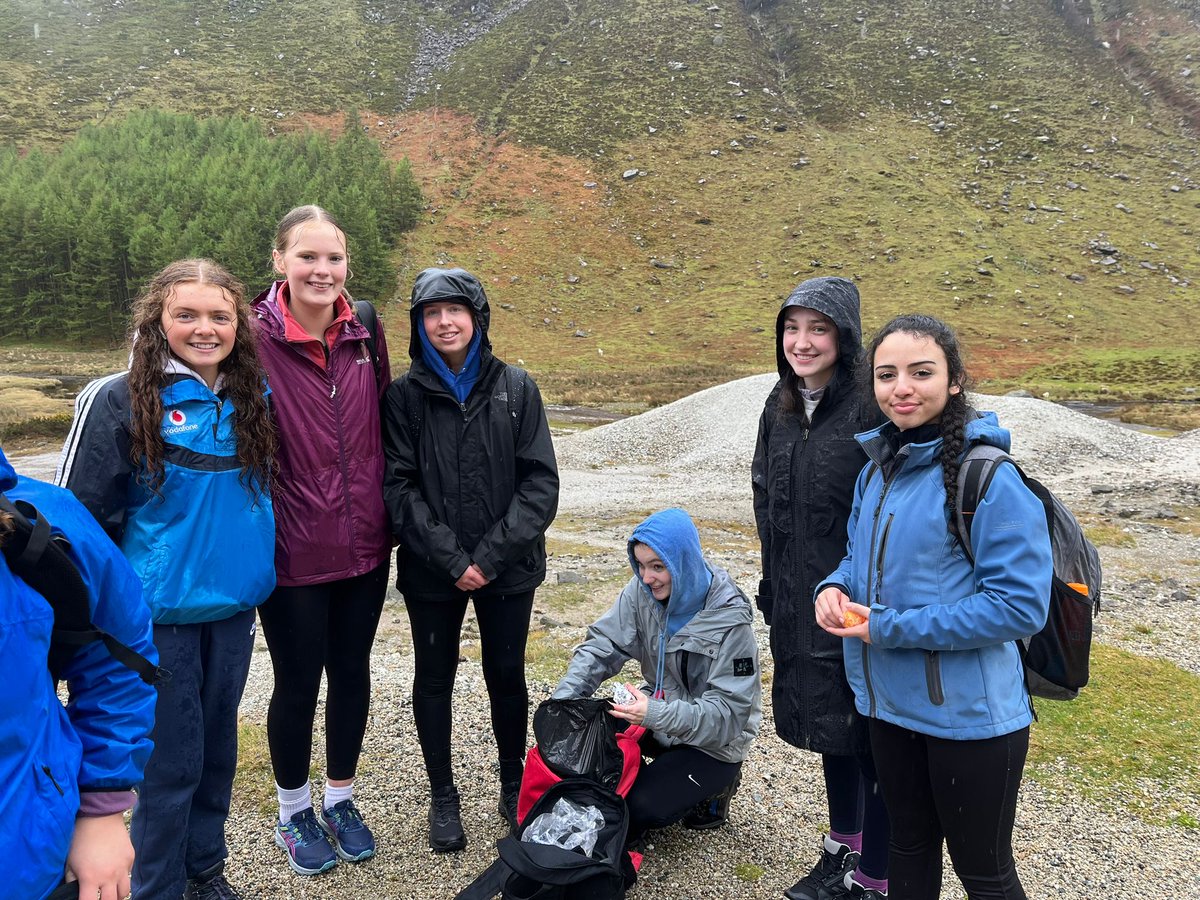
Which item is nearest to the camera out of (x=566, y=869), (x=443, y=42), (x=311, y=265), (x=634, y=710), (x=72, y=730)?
(x=72, y=730)

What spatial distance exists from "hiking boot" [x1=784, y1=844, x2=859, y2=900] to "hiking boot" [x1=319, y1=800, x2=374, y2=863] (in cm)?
239

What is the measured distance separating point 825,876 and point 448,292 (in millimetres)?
3709

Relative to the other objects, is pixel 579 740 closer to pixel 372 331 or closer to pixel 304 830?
pixel 304 830

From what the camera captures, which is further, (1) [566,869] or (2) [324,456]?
(2) [324,456]

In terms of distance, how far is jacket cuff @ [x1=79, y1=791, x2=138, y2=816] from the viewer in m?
1.96

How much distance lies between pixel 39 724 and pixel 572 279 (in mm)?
63218

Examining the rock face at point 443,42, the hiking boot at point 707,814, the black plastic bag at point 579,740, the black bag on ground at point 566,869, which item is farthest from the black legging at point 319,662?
the rock face at point 443,42

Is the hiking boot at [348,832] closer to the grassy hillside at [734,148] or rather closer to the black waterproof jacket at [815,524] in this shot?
the black waterproof jacket at [815,524]

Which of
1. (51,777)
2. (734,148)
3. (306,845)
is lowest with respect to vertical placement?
(306,845)

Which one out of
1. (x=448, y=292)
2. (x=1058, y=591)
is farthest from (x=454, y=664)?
(x=1058, y=591)

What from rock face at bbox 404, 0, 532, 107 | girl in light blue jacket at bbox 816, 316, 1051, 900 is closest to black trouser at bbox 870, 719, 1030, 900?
girl in light blue jacket at bbox 816, 316, 1051, 900

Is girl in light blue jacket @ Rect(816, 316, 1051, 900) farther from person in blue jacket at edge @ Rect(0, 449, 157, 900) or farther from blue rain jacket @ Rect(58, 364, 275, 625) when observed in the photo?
blue rain jacket @ Rect(58, 364, 275, 625)

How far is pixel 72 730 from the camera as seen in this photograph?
1943 mm

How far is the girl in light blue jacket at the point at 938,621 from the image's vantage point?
2.57 m
